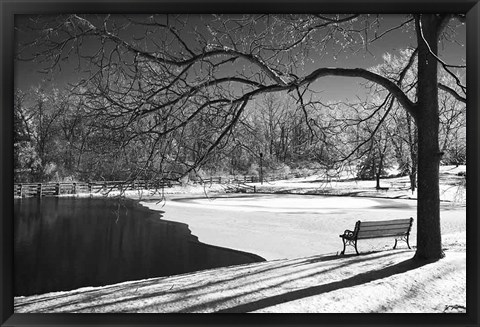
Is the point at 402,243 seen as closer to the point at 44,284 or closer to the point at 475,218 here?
the point at 475,218

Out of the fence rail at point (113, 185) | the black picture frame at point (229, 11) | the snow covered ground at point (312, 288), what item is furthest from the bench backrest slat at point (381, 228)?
the black picture frame at point (229, 11)

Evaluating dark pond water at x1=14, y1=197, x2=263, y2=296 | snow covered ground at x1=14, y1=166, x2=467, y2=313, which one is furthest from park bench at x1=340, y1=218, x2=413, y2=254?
dark pond water at x1=14, y1=197, x2=263, y2=296

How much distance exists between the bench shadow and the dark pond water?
166 cm

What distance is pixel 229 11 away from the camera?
291 cm

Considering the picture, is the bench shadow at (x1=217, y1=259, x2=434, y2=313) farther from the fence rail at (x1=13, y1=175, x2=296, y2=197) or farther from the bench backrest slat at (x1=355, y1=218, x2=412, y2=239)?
the fence rail at (x1=13, y1=175, x2=296, y2=197)

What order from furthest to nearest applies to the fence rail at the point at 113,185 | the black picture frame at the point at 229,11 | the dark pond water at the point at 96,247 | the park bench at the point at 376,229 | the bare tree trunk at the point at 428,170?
the park bench at the point at 376,229
the dark pond water at the point at 96,247
the bare tree trunk at the point at 428,170
the fence rail at the point at 113,185
the black picture frame at the point at 229,11

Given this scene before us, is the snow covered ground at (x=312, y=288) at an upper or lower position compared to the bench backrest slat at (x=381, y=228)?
lower

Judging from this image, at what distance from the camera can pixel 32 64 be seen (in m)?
3.18

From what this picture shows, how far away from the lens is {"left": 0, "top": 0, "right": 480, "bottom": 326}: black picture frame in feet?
9.05

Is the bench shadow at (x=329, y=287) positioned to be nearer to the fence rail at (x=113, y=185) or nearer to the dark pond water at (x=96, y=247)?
the fence rail at (x=113, y=185)

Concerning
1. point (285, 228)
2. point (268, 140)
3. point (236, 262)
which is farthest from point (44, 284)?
point (285, 228)

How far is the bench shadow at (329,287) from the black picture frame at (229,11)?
0.08 metres

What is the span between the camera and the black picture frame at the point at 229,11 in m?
2.76

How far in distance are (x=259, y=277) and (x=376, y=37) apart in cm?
300
